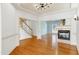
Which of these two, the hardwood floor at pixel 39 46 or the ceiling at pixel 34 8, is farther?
the hardwood floor at pixel 39 46

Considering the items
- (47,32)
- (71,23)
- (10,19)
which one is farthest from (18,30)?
(71,23)

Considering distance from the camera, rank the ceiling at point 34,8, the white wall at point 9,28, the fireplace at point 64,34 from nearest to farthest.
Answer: the ceiling at point 34,8 < the white wall at point 9,28 < the fireplace at point 64,34

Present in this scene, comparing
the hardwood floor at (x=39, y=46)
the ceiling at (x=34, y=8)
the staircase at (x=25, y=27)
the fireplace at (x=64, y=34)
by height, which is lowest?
the hardwood floor at (x=39, y=46)

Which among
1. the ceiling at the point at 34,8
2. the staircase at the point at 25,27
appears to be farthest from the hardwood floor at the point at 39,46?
the ceiling at the point at 34,8

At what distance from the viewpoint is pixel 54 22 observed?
198 cm

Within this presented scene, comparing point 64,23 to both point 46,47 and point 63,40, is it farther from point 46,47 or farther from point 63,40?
point 46,47

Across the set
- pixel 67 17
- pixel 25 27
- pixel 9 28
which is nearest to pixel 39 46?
pixel 25 27

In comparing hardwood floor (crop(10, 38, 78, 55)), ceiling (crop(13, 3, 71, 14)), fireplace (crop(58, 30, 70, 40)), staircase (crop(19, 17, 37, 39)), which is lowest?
hardwood floor (crop(10, 38, 78, 55))

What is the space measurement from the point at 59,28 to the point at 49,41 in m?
0.42

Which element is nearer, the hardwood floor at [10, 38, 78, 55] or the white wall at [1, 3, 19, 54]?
the white wall at [1, 3, 19, 54]

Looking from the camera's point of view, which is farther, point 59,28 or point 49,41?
point 49,41

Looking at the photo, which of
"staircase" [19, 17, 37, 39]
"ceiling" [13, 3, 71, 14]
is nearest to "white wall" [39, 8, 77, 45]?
"ceiling" [13, 3, 71, 14]

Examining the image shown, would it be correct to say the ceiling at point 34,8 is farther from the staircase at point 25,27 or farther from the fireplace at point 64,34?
the fireplace at point 64,34

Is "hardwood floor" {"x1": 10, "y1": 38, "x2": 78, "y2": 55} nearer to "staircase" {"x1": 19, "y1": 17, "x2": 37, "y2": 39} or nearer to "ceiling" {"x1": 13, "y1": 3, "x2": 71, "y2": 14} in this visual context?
"staircase" {"x1": 19, "y1": 17, "x2": 37, "y2": 39}
